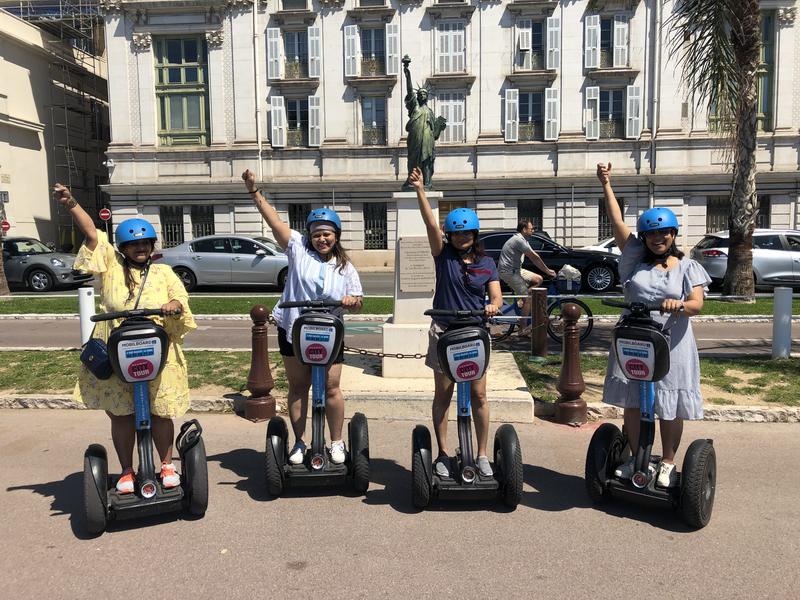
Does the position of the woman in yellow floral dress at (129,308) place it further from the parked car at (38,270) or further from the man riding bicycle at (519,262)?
the parked car at (38,270)

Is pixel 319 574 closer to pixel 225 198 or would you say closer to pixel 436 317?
pixel 436 317

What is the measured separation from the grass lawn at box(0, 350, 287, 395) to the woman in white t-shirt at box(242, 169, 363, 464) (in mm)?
2668

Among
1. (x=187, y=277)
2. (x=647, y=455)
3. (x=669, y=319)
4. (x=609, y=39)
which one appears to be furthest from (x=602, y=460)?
(x=609, y=39)

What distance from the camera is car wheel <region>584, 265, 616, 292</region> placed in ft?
60.0

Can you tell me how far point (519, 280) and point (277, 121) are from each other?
2097 cm

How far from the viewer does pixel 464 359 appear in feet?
13.5

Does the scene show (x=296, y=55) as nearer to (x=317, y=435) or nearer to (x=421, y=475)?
(x=317, y=435)

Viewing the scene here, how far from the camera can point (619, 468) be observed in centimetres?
424

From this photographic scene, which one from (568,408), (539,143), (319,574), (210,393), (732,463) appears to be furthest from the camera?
(539,143)

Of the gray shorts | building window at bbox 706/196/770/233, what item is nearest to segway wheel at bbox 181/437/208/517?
the gray shorts

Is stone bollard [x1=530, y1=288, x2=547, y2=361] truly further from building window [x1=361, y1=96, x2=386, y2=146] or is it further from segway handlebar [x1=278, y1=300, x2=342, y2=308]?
building window [x1=361, y1=96, x2=386, y2=146]

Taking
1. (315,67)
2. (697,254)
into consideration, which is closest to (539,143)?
(315,67)

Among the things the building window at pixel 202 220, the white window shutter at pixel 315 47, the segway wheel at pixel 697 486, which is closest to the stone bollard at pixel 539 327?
the segway wheel at pixel 697 486

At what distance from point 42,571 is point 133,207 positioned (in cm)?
2836
